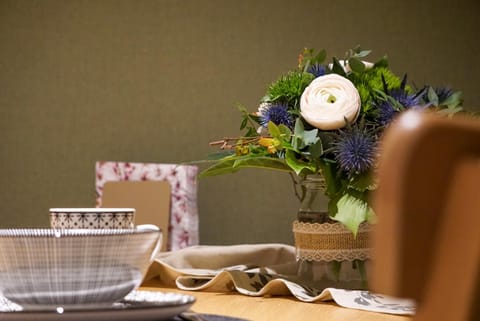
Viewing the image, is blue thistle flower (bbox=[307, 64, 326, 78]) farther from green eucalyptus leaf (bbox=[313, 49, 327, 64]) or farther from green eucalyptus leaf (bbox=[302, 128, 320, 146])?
green eucalyptus leaf (bbox=[302, 128, 320, 146])

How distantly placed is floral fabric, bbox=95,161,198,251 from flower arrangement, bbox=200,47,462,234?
1.14 m

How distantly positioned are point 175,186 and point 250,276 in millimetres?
1250

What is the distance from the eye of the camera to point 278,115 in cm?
131

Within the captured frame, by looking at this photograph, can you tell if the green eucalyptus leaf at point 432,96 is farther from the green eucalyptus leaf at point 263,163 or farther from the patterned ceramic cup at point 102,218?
the patterned ceramic cup at point 102,218

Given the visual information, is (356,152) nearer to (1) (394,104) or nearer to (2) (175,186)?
(1) (394,104)

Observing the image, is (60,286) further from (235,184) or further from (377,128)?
(235,184)

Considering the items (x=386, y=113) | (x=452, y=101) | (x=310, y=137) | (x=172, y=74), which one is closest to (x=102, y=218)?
(x=310, y=137)

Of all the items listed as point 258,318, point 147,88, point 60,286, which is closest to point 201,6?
point 147,88

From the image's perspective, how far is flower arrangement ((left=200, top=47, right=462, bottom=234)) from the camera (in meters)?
1.20

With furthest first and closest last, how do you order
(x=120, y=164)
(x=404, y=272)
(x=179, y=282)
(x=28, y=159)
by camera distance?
(x=28, y=159), (x=120, y=164), (x=179, y=282), (x=404, y=272)

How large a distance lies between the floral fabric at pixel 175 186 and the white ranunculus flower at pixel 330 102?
1.26 meters

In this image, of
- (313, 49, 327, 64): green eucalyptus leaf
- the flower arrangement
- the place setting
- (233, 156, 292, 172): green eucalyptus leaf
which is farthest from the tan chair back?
(313, 49, 327, 64): green eucalyptus leaf

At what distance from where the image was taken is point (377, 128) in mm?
1245

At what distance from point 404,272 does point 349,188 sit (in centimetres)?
95
